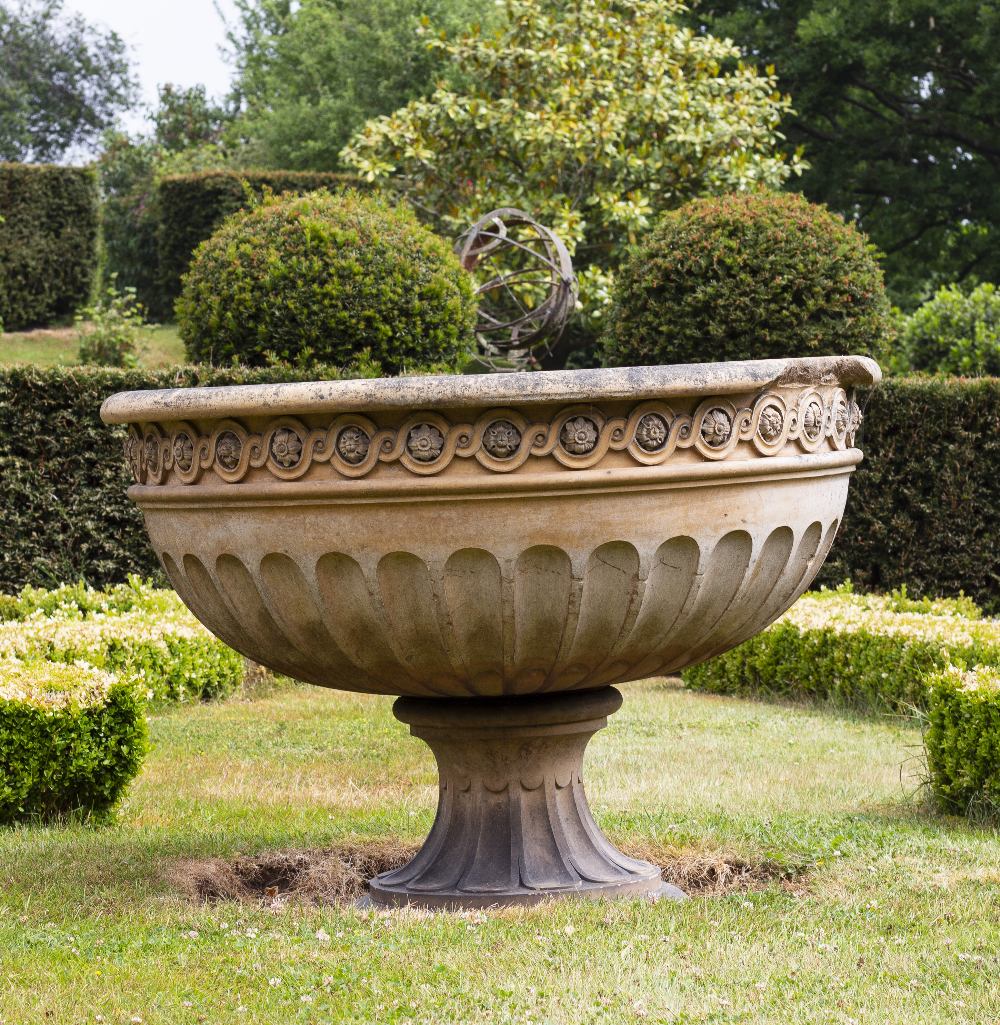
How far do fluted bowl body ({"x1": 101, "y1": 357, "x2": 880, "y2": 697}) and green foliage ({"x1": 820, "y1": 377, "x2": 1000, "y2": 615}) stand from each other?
212 inches

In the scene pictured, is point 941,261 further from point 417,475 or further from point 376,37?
point 417,475

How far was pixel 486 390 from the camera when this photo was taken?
2.68 meters

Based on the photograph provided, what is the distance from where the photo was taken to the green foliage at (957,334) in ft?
35.9

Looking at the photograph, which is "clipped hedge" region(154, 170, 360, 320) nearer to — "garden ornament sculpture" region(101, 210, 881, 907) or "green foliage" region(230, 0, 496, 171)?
"green foliage" region(230, 0, 496, 171)

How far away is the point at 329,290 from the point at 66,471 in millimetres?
1953

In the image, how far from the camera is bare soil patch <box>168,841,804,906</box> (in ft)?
11.4

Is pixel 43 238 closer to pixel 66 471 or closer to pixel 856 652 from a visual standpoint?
pixel 66 471

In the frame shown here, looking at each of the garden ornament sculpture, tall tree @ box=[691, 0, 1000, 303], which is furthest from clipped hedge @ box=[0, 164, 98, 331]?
the garden ornament sculpture

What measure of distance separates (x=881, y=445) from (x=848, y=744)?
3229 millimetres

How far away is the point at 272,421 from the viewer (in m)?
2.88

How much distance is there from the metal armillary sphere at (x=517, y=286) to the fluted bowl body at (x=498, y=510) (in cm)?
600

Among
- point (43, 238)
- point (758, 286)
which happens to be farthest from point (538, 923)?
point (43, 238)

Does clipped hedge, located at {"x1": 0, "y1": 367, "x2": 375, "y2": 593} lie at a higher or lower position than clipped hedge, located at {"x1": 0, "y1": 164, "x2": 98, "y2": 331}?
lower

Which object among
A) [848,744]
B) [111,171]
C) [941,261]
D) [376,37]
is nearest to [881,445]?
[848,744]
